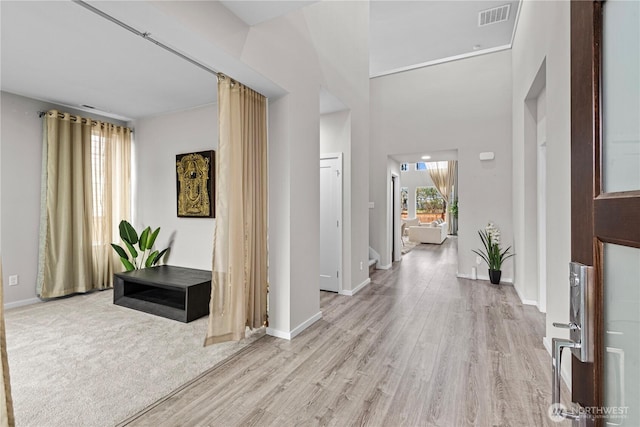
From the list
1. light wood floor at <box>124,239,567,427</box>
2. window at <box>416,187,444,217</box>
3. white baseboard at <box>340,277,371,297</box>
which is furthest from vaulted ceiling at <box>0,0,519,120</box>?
window at <box>416,187,444,217</box>

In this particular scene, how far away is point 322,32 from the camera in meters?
3.47

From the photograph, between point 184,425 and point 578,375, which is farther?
point 184,425

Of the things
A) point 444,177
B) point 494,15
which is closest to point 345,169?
point 494,15

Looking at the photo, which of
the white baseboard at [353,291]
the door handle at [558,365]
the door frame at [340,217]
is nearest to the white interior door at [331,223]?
the door frame at [340,217]

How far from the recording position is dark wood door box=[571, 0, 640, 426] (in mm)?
587

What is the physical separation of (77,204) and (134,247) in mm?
930

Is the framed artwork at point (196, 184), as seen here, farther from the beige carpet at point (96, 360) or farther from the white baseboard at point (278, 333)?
the white baseboard at point (278, 333)

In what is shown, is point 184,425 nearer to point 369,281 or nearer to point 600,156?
point 600,156

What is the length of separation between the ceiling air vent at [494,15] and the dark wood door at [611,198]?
17.8ft

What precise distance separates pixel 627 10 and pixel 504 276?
517cm

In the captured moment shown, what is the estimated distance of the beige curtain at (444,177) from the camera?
41.3 feet

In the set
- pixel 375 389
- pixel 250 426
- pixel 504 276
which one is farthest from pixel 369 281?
pixel 250 426

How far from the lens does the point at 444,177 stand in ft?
42.3

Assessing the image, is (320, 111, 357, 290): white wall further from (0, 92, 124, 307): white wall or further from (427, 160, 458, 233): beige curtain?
(427, 160, 458, 233): beige curtain
